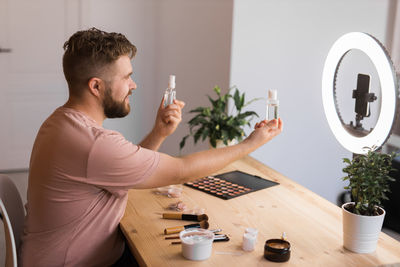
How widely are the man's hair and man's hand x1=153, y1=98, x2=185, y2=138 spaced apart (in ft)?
1.13

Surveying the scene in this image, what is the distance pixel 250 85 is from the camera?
3.19 m

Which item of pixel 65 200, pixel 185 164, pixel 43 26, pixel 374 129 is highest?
pixel 43 26

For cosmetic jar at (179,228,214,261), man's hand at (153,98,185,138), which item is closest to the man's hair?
man's hand at (153,98,185,138)

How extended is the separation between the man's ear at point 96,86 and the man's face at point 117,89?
2 cm

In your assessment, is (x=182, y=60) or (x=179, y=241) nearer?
(x=179, y=241)

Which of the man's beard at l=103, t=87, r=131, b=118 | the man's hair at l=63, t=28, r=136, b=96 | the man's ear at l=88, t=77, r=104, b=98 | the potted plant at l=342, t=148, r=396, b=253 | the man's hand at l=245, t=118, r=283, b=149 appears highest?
the man's hair at l=63, t=28, r=136, b=96

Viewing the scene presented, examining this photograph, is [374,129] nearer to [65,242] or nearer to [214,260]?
[214,260]

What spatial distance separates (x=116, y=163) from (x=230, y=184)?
0.76 metres

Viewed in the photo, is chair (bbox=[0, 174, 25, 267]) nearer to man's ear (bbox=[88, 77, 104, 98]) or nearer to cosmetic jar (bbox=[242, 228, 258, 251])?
man's ear (bbox=[88, 77, 104, 98])

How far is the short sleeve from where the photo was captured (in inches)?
58.2

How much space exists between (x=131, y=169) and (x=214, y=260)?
36 cm

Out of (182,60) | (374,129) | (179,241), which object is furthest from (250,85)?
(179,241)

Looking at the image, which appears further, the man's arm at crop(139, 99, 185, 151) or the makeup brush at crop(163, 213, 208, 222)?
the man's arm at crop(139, 99, 185, 151)

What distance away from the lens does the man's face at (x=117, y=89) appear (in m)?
1.66
